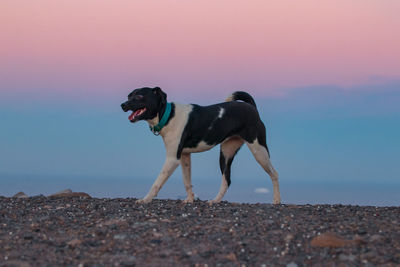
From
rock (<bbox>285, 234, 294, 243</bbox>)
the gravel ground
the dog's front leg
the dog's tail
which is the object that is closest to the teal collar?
the dog's front leg

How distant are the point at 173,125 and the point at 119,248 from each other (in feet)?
11.3

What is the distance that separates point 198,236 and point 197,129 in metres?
3.18

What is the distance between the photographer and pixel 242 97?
1216 centimetres

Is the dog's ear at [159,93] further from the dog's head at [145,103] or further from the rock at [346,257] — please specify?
the rock at [346,257]

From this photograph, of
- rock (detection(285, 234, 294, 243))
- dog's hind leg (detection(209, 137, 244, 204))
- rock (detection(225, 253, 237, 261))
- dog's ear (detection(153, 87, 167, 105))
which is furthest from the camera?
dog's hind leg (detection(209, 137, 244, 204))

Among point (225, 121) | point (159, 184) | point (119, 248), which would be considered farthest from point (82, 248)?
point (225, 121)

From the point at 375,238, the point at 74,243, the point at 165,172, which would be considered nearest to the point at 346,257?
the point at 375,238

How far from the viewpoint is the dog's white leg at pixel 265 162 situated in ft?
37.1

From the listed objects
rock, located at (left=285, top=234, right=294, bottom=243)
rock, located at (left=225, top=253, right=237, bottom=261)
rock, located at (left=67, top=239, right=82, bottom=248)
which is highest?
rock, located at (left=285, top=234, right=294, bottom=243)

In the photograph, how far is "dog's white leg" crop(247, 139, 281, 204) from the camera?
11.3 metres

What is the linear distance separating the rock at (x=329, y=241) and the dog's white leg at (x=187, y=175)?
387 centimetres

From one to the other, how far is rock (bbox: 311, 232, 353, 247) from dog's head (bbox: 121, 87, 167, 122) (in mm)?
4165

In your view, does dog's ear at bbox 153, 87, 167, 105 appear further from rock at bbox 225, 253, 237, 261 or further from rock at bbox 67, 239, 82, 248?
rock at bbox 225, 253, 237, 261

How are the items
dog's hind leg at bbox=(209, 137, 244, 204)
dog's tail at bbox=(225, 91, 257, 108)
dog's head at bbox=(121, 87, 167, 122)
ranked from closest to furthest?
dog's head at bbox=(121, 87, 167, 122) → dog's hind leg at bbox=(209, 137, 244, 204) → dog's tail at bbox=(225, 91, 257, 108)
